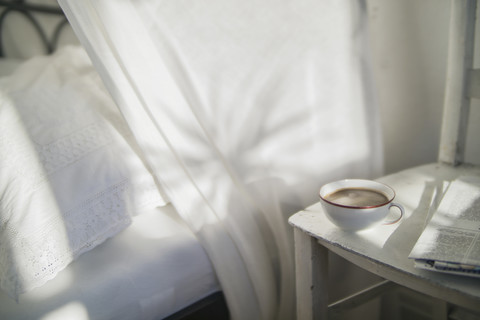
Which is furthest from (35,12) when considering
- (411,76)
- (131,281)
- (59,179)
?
(411,76)

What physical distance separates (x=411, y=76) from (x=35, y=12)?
1.44 meters

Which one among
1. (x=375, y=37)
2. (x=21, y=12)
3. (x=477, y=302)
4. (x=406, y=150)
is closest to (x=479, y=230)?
(x=477, y=302)

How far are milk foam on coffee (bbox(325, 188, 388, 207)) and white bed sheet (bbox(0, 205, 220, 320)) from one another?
305 millimetres

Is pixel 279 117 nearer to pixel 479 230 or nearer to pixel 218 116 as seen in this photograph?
pixel 218 116

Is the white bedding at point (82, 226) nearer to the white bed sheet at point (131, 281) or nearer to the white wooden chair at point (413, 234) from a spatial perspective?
the white bed sheet at point (131, 281)

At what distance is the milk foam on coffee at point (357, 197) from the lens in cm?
52

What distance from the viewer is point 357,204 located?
52cm

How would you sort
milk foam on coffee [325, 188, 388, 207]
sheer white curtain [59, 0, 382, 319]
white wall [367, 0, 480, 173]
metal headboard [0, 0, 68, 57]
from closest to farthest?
milk foam on coffee [325, 188, 388, 207]
sheer white curtain [59, 0, 382, 319]
white wall [367, 0, 480, 173]
metal headboard [0, 0, 68, 57]

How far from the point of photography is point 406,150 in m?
1.04

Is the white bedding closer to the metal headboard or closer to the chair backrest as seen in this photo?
the chair backrest

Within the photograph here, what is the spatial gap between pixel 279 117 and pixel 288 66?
115mm

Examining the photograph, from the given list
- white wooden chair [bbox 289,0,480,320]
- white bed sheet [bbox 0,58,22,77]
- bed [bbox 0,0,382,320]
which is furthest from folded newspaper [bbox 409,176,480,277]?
white bed sheet [bbox 0,58,22,77]

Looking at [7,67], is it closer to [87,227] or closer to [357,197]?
[87,227]

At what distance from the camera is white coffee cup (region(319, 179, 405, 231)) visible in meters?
0.48
